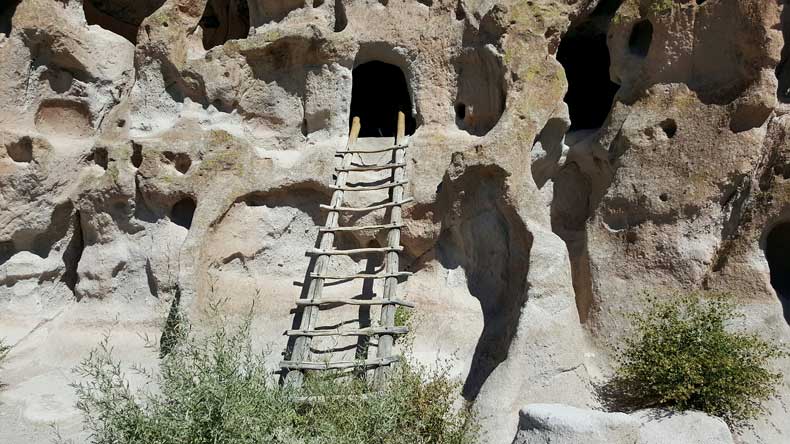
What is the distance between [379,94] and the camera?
10023mm

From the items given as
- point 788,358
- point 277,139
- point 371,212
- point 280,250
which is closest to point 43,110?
point 277,139

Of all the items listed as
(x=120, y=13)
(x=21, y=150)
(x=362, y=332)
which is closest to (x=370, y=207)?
(x=362, y=332)

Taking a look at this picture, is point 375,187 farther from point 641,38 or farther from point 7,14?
point 7,14

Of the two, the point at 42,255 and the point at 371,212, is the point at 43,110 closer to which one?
the point at 42,255

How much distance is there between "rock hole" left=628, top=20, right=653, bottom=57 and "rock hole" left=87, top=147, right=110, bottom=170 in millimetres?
4994

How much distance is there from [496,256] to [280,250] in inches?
76.0

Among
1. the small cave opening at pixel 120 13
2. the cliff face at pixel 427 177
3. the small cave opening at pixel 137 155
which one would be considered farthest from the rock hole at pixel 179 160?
the small cave opening at pixel 120 13

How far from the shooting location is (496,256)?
7023mm

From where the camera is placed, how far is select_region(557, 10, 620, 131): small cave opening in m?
9.43

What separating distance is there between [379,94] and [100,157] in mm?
3407

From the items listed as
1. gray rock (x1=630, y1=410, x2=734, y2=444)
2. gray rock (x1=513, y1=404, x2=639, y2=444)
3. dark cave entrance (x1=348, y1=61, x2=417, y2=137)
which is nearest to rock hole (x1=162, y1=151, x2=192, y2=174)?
dark cave entrance (x1=348, y1=61, x2=417, y2=137)

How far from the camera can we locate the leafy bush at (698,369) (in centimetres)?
575

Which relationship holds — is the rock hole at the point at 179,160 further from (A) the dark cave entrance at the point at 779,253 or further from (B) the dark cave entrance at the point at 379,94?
(A) the dark cave entrance at the point at 779,253

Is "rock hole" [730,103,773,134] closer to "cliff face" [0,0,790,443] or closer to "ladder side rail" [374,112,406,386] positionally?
"cliff face" [0,0,790,443]
